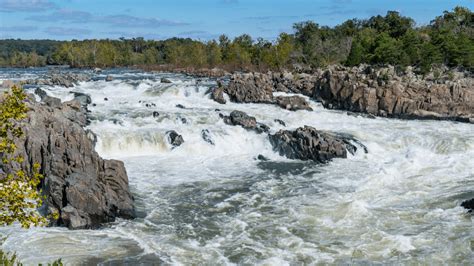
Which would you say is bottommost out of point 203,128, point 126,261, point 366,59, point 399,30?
point 126,261

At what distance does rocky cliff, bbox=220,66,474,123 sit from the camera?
146 ft

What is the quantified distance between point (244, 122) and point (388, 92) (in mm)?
16624

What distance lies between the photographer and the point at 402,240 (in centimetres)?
1708

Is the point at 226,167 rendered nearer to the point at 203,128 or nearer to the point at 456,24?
the point at 203,128

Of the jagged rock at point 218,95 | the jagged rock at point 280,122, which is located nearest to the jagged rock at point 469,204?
the jagged rock at point 280,122

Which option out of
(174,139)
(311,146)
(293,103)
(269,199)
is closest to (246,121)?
(174,139)

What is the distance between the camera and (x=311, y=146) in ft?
99.5

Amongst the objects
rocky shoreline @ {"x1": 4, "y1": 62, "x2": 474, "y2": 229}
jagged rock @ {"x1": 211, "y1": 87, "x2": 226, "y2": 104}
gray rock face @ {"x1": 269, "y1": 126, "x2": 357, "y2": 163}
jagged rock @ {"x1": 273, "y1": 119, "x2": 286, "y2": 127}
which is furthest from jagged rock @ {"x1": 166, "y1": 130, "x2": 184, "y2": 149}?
jagged rock @ {"x1": 211, "y1": 87, "x2": 226, "y2": 104}

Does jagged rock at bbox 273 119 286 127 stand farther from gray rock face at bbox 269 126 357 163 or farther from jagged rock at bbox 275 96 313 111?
gray rock face at bbox 269 126 357 163

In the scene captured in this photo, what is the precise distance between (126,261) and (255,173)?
1312 cm

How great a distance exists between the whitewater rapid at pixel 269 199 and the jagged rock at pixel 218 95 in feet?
23.9

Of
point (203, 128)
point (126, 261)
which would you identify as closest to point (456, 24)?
point (203, 128)

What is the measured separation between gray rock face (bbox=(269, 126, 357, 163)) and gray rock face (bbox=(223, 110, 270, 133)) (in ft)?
12.0

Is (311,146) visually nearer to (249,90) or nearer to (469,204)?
(469,204)
